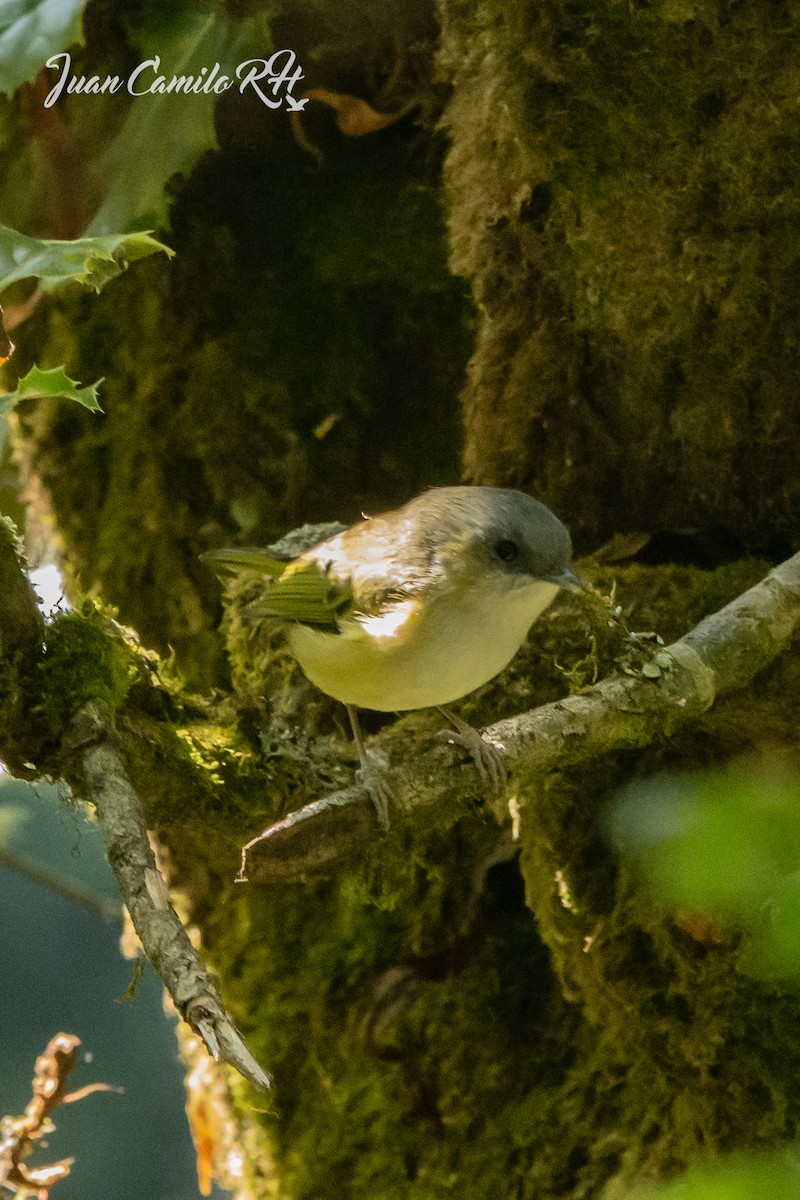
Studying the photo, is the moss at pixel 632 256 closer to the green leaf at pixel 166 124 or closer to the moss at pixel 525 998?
the moss at pixel 525 998

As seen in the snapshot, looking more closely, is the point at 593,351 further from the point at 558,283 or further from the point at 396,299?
the point at 396,299

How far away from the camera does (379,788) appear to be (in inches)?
80.3

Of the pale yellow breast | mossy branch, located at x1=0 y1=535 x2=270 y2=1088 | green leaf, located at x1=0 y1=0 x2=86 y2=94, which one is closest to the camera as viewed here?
mossy branch, located at x1=0 y1=535 x2=270 y2=1088

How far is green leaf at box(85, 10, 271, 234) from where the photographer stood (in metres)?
3.26

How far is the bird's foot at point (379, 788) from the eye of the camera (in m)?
1.98

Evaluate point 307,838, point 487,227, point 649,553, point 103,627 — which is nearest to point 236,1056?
point 307,838

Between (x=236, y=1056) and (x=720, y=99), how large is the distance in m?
2.53

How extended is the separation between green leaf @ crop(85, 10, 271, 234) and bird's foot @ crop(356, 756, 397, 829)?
186 cm

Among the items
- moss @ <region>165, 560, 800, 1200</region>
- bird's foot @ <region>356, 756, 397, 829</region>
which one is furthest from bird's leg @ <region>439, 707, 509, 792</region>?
moss @ <region>165, 560, 800, 1200</region>

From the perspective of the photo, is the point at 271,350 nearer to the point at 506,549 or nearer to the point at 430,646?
the point at 506,549

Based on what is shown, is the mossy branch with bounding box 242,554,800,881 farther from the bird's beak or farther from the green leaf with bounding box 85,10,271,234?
the green leaf with bounding box 85,10,271,234

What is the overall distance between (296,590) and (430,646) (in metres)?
0.47

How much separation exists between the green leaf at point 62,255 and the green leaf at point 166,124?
46.2 inches

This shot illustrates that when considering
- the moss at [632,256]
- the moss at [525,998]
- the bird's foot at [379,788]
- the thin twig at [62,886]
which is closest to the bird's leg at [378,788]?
the bird's foot at [379,788]
